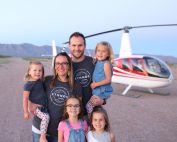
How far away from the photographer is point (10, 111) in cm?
941

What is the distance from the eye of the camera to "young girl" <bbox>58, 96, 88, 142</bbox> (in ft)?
11.2

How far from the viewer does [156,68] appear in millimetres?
13797

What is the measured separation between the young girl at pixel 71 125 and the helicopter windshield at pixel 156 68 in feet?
34.7

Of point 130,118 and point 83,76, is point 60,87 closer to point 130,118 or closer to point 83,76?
point 83,76

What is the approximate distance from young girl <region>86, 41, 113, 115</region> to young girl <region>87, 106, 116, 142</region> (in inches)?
4.2

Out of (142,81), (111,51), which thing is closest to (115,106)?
(142,81)

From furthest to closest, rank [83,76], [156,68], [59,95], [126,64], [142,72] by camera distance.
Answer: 1. [126,64]
2. [142,72]
3. [156,68]
4. [83,76]
5. [59,95]

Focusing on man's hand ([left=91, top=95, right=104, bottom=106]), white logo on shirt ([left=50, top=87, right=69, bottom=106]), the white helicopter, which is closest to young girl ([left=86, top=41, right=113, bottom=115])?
man's hand ([left=91, top=95, right=104, bottom=106])

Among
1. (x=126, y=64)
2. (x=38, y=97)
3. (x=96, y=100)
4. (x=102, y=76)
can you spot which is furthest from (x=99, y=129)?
(x=126, y=64)

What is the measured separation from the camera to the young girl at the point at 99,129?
11.6 feet

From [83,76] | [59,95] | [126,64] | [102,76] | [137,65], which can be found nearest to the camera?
[59,95]

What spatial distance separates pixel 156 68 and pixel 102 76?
10435 millimetres

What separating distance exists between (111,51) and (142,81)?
10.3 m

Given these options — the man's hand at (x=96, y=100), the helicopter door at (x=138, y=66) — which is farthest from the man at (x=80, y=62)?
the helicopter door at (x=138, y=66)
